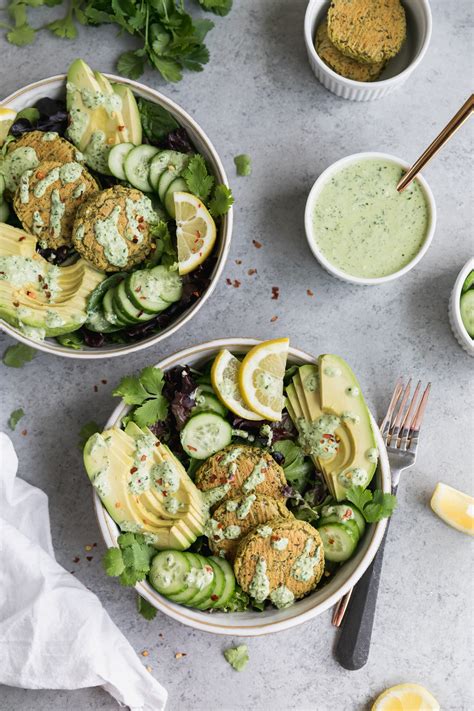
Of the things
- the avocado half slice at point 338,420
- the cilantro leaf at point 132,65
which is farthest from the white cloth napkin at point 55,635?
the cilantro leaf at point 132,65

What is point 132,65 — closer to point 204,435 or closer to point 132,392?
point 132,392

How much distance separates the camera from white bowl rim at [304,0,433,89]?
3.46 m

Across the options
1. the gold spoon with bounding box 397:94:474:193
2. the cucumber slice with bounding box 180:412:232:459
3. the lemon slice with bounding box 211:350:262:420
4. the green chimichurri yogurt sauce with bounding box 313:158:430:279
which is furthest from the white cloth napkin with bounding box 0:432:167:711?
the gold spoon with bounding box 397:94:474:193

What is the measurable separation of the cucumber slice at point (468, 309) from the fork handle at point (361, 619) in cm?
104

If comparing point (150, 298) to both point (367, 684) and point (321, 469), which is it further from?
point (367, 684)

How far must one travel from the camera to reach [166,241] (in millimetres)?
3230

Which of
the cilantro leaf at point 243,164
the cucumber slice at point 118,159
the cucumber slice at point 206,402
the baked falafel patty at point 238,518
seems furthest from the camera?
the cilantro leaf at point 243,164

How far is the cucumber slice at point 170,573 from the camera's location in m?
2.93

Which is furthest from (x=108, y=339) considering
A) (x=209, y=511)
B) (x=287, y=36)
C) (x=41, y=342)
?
(x=287, y=36)

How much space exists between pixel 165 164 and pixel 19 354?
1083 mm

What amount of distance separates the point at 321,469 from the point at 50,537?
50.2 inches

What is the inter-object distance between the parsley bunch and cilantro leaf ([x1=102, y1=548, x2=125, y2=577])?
2153mm

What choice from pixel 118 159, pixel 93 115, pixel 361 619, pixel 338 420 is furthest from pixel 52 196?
pixel 361 619

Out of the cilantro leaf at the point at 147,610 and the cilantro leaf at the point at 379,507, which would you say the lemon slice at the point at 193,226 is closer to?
the cilantro leaf at the point at 379,507
